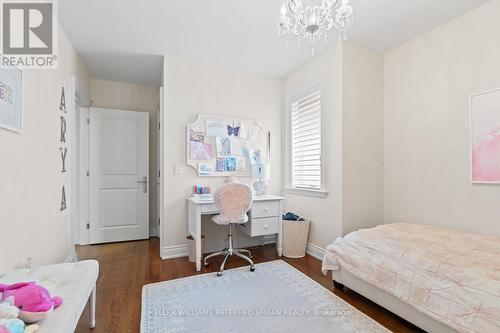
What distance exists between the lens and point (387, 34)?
2.69 meters

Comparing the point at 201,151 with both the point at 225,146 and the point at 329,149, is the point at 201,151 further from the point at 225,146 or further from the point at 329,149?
the point at 329,149

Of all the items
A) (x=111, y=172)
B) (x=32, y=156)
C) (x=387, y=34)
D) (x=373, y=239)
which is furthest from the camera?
(x=111, y=172)

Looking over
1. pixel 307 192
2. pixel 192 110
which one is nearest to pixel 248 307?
pixel 307 192

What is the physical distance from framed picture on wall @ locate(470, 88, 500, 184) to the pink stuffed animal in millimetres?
3147

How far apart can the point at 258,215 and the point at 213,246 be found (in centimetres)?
86

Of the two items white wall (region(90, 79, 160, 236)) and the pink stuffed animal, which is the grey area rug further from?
white wall (region(90, 79, 160, 236))

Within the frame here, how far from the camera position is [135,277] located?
2.58 meters

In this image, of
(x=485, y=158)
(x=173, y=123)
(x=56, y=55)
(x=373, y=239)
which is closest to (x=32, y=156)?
(x=56, y=55)

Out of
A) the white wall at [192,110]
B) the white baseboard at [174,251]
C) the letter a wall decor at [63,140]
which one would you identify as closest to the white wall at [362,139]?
the white wall at [192,110]

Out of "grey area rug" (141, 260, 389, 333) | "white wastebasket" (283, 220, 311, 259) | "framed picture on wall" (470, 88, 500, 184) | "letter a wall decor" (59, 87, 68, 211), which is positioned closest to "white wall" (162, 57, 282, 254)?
"white wastebasket" (283, 220, 311, 259)

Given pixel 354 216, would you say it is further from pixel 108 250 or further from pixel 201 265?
pixel 108 250

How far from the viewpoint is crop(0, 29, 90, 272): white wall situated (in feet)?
5.22

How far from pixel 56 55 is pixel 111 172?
6.28 feet

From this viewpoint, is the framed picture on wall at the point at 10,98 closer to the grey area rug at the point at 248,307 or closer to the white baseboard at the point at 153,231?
the grey area rug at the point at 248,307
